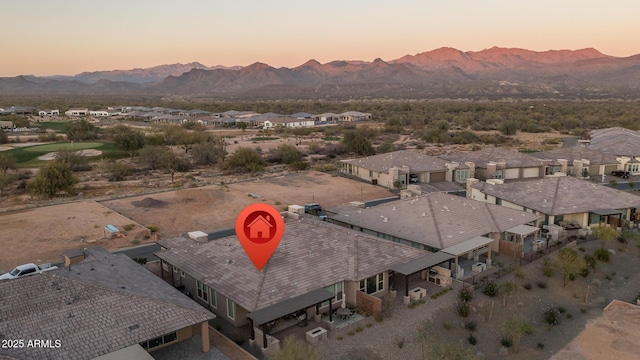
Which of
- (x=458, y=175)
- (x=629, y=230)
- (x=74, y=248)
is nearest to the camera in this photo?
(x=74, y=248)

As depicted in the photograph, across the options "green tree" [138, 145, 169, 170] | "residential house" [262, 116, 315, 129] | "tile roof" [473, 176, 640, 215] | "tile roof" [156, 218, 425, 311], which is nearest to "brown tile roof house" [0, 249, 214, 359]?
"tile roof" [156, 218, 425, 311]

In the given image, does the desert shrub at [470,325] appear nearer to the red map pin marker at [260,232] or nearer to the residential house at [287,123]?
the red map pin marker at [260,232]

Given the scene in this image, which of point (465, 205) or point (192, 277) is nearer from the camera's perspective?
point (192, 277)

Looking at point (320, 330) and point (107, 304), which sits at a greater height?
point (107, 304)

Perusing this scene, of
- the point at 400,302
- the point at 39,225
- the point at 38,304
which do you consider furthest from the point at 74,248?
the point at 400,302

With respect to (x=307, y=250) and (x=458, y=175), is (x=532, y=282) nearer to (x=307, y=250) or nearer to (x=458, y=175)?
(x=307, y=250)
